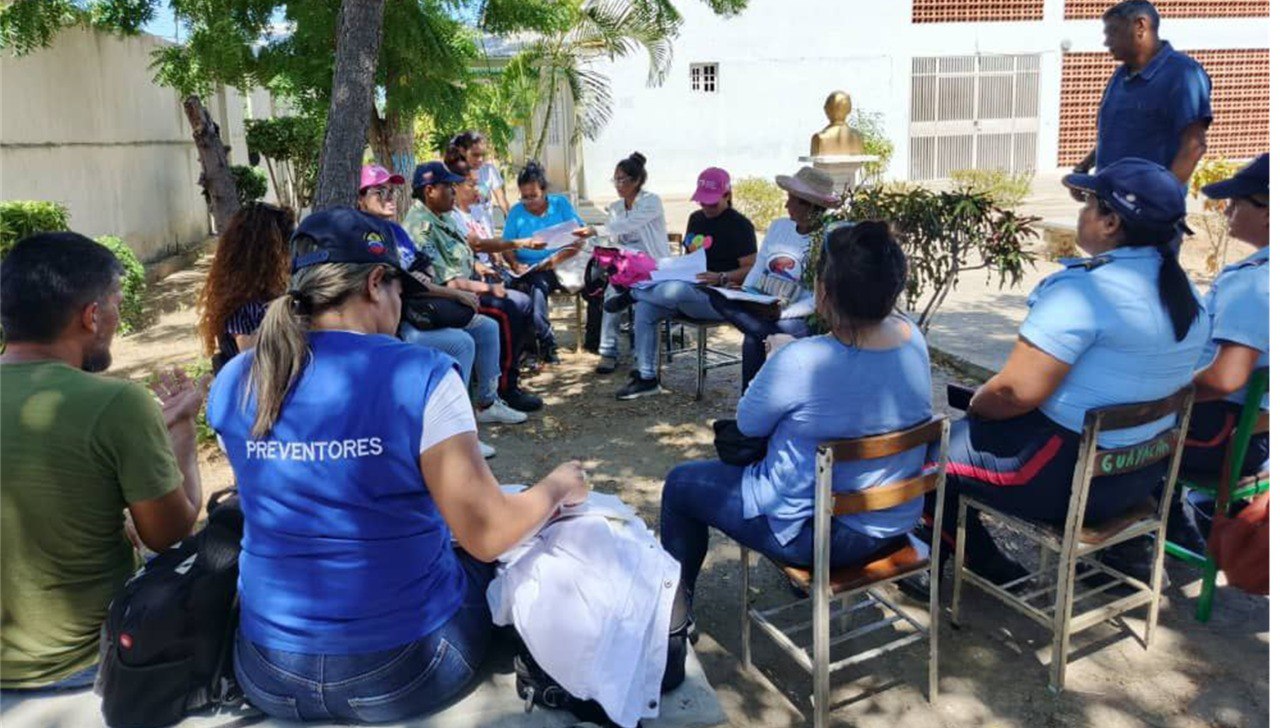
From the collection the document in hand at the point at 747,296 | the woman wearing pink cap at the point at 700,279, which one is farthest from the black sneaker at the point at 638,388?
the document in hand at the point at 747,296

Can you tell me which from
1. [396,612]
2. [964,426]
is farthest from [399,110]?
[396,612]

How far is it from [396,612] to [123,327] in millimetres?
7039

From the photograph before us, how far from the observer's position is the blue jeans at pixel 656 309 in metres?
5.79

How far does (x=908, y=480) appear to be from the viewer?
2588 mm

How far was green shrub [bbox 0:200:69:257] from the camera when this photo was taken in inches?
287

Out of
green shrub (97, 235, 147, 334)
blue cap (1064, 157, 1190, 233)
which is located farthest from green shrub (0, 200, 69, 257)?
blue cap (1064, 157, 1190, 233)

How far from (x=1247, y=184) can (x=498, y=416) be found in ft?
12.1

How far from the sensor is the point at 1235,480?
3.12m

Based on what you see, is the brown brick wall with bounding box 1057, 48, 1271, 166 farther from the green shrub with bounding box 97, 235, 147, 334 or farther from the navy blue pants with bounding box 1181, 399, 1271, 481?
the navy blue pants with bounding box 1181, 399, 1271, 481

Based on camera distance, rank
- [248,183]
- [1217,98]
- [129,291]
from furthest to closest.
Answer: [1217,98]
[248,183]
[129,291]

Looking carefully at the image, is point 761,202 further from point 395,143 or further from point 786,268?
point 786,268

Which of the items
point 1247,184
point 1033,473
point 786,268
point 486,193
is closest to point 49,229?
point 486,193

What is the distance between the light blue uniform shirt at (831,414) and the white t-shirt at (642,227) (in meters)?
4.04

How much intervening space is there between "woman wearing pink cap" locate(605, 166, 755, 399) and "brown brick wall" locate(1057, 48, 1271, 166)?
707 inches
